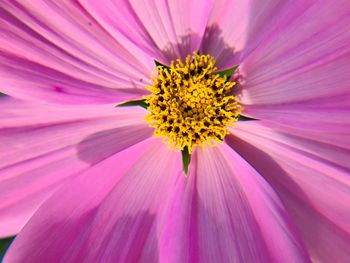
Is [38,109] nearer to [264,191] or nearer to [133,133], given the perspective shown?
[133,133]

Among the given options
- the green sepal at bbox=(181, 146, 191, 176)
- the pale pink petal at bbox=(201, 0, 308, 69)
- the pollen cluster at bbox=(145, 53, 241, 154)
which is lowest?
the green sepal at bbox=(181, 146, 191, 176)

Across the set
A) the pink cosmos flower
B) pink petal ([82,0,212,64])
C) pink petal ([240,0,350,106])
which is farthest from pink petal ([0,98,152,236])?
pink petal ([240,0,350,106])

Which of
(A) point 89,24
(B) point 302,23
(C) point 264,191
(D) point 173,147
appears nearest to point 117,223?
(D) point 173,147

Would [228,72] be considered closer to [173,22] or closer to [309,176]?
[173,22]

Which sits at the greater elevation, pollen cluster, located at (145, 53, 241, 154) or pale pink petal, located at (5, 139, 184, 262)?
pollen cluster, located at (145, 53, 241, 154)

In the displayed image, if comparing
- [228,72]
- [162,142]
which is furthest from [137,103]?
[228,72]

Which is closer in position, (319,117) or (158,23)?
(319,117)

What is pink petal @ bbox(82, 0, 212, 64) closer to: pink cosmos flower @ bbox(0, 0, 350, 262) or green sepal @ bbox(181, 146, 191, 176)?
pink cosmos flower @ bbox(0, 0, 350, 262)

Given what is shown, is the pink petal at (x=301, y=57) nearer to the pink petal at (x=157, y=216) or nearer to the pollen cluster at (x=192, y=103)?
the pollen cluster at (x=192, y=103)
